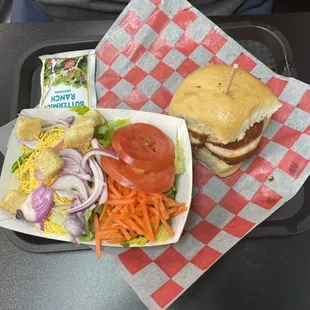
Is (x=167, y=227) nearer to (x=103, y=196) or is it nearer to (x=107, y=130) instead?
(x=103, y=196)

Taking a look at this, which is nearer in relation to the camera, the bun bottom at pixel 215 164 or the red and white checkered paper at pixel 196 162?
A: the red and white checkered paper at pixel 196 162

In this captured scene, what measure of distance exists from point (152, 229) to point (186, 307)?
298 millimetres

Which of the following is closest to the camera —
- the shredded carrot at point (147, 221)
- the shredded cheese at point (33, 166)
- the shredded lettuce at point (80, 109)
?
the shredded carrot at point (147, 221)

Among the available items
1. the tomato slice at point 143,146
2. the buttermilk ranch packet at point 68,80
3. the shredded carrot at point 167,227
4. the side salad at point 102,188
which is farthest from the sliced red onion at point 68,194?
the buttermilk ranch packet at point 68,80

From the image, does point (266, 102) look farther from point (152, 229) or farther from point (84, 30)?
point (84, 30)

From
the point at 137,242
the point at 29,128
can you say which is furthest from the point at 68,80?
the point at 137,242

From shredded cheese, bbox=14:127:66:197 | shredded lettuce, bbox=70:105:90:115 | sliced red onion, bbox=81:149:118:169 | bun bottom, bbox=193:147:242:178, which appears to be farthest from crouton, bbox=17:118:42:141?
bun bottom, bbox=193:147:242:178

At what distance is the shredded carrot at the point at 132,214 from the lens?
1436 millimetres

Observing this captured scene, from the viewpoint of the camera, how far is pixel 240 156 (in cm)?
161

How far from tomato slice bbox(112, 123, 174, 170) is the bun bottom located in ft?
0.55

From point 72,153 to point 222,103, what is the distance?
0.60m

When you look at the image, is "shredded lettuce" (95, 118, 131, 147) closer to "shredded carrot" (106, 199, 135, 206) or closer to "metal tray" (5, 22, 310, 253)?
"shredded carrot" (106, 199, 135, 206)

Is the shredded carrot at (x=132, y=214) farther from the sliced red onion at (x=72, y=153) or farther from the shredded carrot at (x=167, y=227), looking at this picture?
the sliced red onion at (x=72, y=153)

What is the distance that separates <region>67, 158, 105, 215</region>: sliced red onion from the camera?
4.73ft
